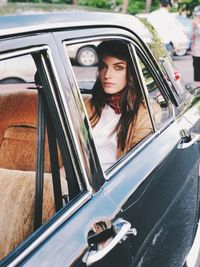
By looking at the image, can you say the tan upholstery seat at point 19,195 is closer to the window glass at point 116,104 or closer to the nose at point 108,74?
the window glass at point 116,104

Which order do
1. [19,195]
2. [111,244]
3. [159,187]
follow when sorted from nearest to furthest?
[111,244], [19,195], [159,187]

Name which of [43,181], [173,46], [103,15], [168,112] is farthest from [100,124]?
[173,46]

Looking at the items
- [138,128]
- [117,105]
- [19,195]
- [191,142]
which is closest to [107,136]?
[138,128]

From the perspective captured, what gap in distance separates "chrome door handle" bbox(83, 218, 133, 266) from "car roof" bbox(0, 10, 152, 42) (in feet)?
2.30

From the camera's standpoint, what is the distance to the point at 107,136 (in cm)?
236

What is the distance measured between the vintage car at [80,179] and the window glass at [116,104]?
0.06 meters

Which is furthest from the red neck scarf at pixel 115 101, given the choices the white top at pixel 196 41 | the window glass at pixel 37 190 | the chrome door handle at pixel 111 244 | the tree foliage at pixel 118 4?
the tree foliage at pixel 118 4

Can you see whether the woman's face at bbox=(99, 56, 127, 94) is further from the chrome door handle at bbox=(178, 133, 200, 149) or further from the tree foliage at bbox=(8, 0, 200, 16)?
the tree foliage at bbox=(8, 0, 200, 16)

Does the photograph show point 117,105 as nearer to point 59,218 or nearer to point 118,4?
point 59,218

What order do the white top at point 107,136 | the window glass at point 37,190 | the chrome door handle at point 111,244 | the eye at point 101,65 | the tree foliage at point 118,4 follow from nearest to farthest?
the chrome door handle at point 111,244, the window glass at point 37,190, the white top at point 107,136, the eye at point 101,65, the tree foliage at point 118,4

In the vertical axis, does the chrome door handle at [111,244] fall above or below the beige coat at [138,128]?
below

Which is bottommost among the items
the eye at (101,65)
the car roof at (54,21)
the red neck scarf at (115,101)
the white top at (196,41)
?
the white top at (196,41)

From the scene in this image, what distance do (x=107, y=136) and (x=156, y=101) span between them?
0.38 m

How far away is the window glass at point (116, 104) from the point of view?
2305 millimetres
